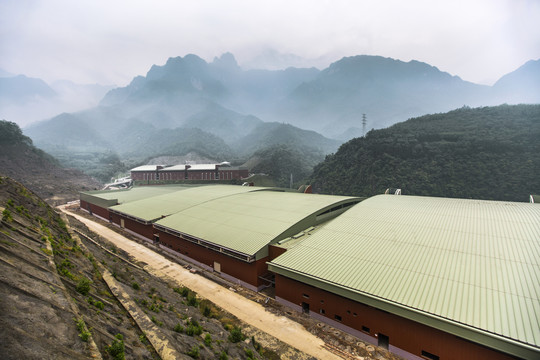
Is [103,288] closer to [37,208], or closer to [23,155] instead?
[37,208]

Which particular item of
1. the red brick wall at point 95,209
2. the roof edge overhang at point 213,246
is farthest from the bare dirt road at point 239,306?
the red brick wall at point 95,209

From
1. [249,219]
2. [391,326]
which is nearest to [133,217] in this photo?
[249,219]

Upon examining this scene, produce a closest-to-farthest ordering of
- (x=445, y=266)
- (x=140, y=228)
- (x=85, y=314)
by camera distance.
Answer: (x=85, y=314), (x=445, y=266), (x=140, y=228)

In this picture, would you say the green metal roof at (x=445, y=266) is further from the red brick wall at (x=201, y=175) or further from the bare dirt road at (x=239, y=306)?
the red brick wall at (x=201, y=175)

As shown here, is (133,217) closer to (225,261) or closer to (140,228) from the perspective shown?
(140,228)

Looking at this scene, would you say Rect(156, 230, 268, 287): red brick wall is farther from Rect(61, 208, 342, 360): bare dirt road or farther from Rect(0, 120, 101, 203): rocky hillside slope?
Rect(0, 120, 101, 203): rocky hillside slope

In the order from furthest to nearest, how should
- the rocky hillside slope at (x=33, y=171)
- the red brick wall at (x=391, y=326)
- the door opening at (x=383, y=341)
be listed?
the rocky hillside slope at (x=33, y=171) → the door opening at (x=383, y=341) → the red brick wall at (x=391, y=326)
